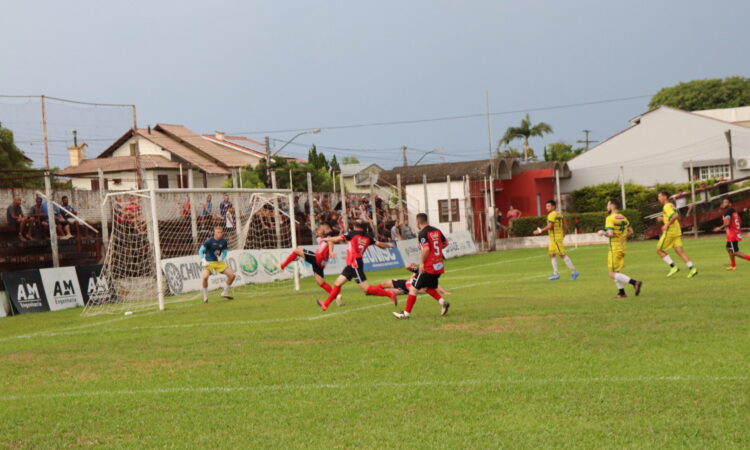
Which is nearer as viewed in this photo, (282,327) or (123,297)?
(282,327)

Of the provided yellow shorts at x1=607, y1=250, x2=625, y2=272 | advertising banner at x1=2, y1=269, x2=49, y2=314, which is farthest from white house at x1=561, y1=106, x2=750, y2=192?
advertising banner at x1=2, y1=269, x2=49, y2=314

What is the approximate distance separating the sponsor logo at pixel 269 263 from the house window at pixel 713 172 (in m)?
37.2

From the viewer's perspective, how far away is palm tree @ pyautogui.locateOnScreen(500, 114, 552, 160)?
3140 inches

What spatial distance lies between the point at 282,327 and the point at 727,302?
25.7ft

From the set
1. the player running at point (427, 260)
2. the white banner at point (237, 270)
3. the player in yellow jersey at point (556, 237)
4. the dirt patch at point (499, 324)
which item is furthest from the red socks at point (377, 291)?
the white banner at point (237, 270)

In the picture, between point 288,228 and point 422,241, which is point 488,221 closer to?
point 288,228

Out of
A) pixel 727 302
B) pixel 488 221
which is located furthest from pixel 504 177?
pixel 727 302

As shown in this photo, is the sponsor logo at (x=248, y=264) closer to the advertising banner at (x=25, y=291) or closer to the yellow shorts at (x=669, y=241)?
the advertising banner at (x=25, y=291)

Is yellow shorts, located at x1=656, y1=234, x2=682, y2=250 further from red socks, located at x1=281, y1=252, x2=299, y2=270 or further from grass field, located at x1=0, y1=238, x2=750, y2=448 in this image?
red socks, located at x1=281, y1=252, x2=299, y2=270

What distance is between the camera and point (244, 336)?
1423 centimetres

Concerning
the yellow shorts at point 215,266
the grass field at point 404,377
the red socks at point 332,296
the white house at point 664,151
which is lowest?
the grass field at point 404,377

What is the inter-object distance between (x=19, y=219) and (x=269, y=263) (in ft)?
28.5

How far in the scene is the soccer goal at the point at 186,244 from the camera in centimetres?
2439

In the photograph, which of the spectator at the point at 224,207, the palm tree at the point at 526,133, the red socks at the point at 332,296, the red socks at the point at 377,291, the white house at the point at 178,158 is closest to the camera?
the red socks at the point at 377,291
